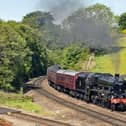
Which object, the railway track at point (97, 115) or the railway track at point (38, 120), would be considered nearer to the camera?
the railway track at point (38, 120)

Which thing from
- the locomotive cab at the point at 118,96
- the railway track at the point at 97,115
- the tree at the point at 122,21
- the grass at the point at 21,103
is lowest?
the grass at the point at 21,103

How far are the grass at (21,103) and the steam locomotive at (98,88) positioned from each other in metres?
5.78

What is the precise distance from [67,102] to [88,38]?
915 cm

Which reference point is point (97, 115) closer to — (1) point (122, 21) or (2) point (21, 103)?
(2) point (21, 103)

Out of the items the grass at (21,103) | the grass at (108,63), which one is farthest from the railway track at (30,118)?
the grass at (108,63)

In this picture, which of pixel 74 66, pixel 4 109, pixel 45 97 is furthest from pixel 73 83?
pixel 74 66

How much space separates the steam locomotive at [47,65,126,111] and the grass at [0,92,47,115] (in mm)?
5783

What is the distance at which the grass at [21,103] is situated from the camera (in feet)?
148

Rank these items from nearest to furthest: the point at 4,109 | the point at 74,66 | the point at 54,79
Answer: the point at 4,109, the point at 54,79, the point at 74,66

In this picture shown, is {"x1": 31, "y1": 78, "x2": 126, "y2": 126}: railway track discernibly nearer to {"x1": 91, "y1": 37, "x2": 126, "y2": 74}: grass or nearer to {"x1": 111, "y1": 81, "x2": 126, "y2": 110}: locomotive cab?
{"x1": 111, "y1": 81, "x2": 126, "y2": 110}: locomotive cab

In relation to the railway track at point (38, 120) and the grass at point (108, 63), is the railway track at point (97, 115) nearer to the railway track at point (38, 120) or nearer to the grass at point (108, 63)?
the railway track at point (38, 120)

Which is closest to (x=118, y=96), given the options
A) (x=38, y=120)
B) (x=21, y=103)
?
(x=38, y=120)

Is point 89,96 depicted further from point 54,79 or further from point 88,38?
point 54,79

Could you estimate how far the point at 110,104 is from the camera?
146 feet
